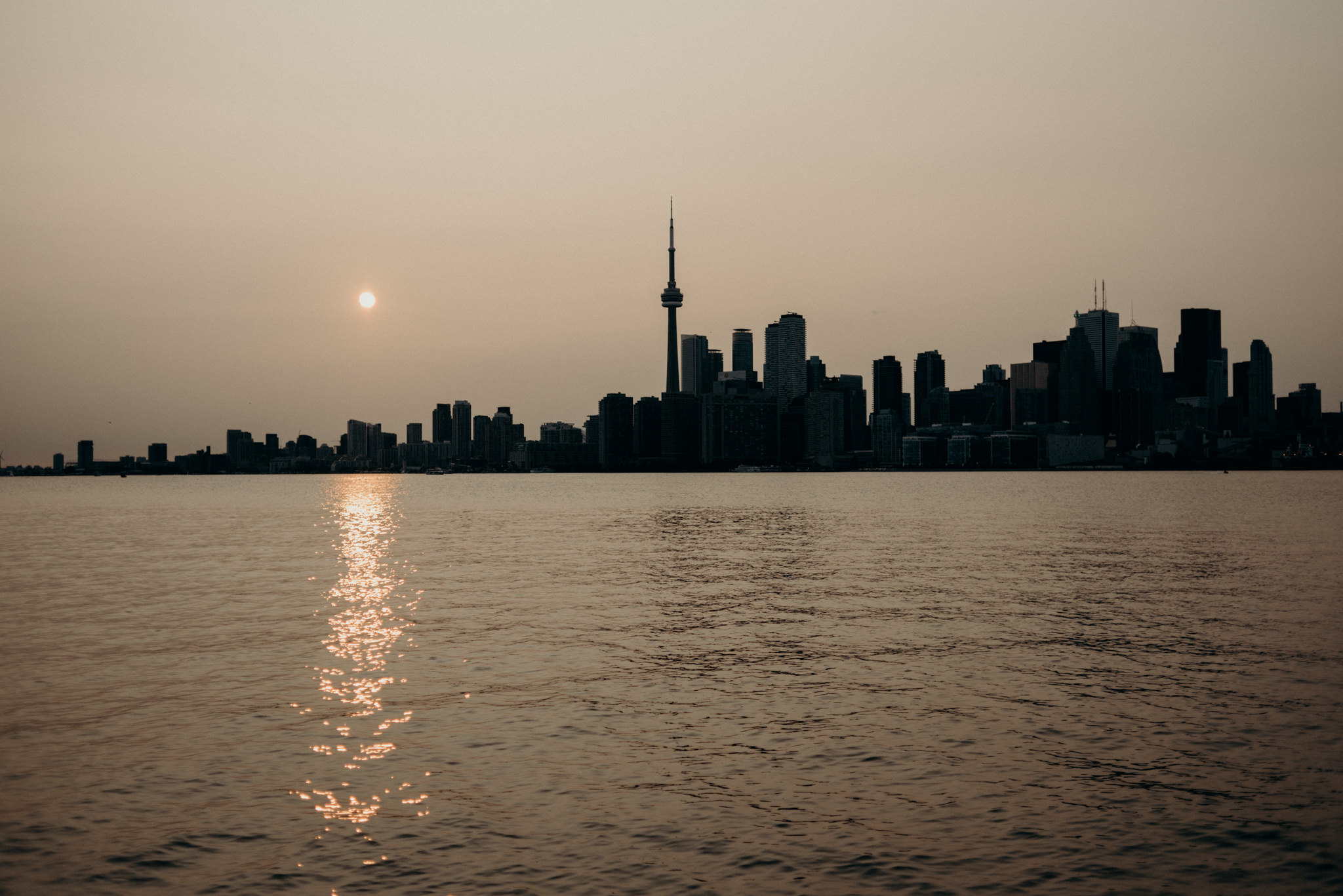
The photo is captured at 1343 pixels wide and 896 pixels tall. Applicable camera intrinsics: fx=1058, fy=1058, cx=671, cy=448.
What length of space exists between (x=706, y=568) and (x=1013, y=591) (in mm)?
23249

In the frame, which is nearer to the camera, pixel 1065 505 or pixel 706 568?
pixel 706 568

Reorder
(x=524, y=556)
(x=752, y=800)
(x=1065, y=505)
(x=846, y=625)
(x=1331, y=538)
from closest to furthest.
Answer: (x=752, y=800)
(x=846, y=625)
(x=524, y=556)
(x=1331, y=538)
(x=1065, y=505)

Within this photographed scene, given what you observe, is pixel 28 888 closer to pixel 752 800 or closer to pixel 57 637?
pixel 752 800

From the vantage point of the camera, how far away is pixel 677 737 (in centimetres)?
2770

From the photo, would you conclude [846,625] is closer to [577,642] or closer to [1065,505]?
[577,642]

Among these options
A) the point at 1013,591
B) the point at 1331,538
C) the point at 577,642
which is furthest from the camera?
the point at 1331,538

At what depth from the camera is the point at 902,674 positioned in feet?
118

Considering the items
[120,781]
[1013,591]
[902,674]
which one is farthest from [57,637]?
[1013,591]

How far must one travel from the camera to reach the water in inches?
744

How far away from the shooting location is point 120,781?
23781 millimetres

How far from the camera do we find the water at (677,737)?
1889 cm

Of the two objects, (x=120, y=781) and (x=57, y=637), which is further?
(x=57, y=637)

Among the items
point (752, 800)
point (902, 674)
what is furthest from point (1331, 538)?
point (752, 800)

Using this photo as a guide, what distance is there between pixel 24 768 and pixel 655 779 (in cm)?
1496
